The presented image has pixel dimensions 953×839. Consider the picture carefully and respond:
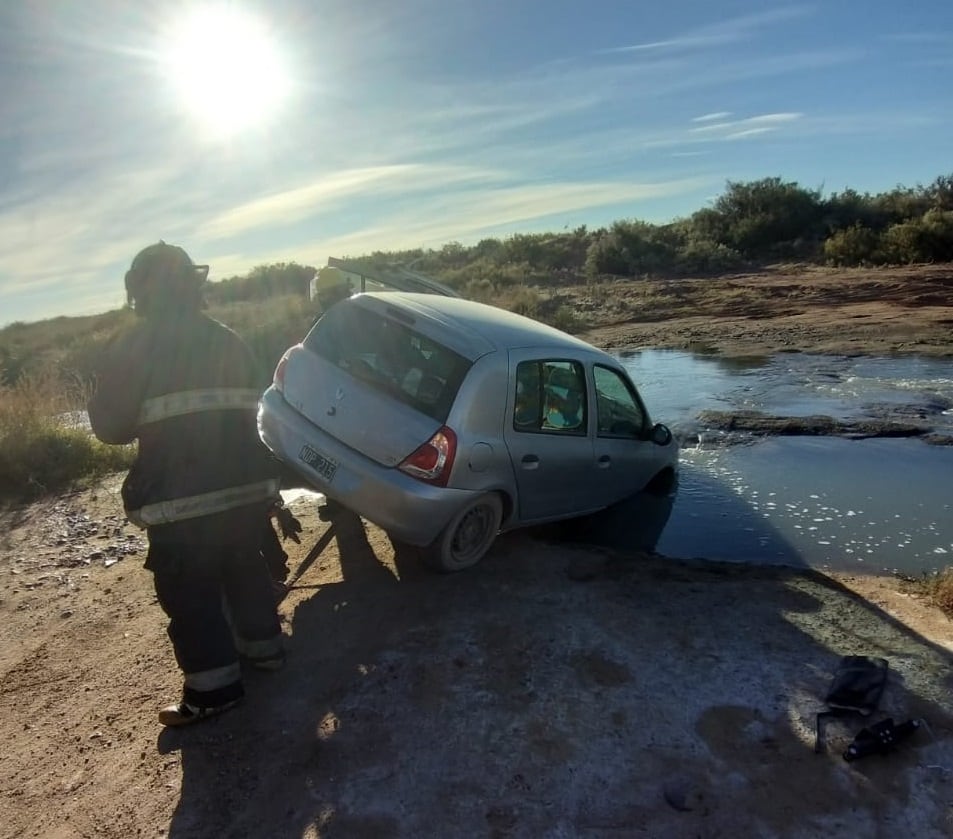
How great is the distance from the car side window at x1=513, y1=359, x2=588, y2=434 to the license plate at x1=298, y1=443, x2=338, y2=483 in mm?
1205

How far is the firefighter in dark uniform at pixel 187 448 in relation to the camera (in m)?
3.54

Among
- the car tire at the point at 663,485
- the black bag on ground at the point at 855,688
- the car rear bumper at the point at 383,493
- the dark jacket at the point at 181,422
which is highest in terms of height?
the dark jacket at the point at 181,422

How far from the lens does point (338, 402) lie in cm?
502

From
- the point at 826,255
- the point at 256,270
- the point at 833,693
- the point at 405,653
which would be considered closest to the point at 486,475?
the point at 405,653

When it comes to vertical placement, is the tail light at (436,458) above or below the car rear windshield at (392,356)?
below

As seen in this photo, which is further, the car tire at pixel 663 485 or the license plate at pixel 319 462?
the car tire at pixel 663 485

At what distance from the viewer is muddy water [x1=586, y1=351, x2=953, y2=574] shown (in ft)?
18.9

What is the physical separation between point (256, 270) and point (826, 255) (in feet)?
90.7

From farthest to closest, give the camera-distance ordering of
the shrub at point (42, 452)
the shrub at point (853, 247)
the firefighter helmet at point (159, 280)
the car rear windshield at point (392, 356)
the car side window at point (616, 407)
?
the shrub at point (853, 247) < the shrub at point (42, 452) < the car side window at point (616, 407) < the car rear windshield at point (392, 356) < the firefighter helmet at point (159, 280)

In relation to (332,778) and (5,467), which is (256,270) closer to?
(5,467)

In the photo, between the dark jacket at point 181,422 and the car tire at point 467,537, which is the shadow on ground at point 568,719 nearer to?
the car tire at point 467,537

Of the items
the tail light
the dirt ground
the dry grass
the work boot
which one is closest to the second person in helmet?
the dirt ground

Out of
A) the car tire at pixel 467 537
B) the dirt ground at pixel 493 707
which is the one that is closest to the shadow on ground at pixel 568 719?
the dirt ground at pixel 493 707

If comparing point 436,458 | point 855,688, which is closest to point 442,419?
point 436,458
